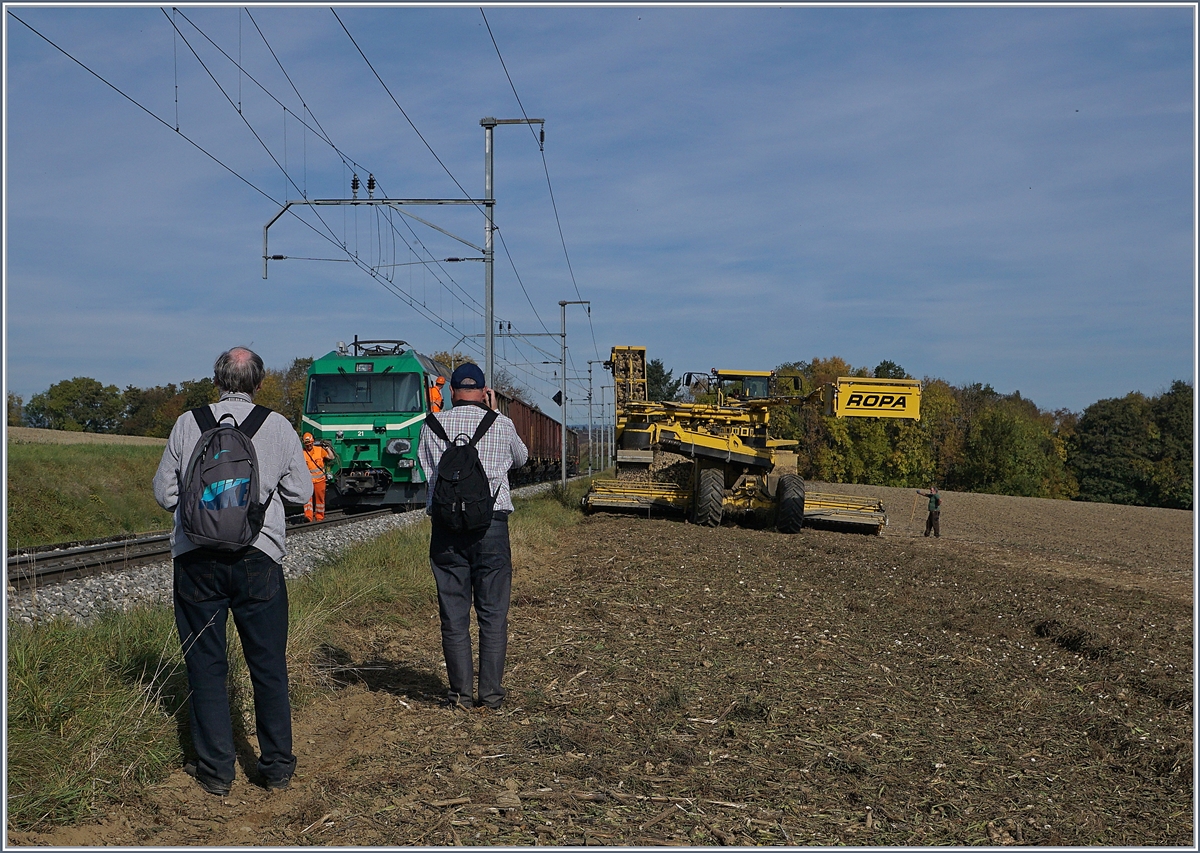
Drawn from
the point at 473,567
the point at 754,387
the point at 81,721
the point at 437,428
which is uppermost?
the point at 754,387

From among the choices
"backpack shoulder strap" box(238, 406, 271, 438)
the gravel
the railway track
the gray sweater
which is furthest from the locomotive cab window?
"backpack shoulder strap" box(238, 406, 271, 438)

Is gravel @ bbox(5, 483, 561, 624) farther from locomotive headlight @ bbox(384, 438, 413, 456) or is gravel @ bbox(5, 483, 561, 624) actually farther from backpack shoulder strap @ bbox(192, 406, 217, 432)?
locomotive headlight @ bbox(384, 438, 413, 456)

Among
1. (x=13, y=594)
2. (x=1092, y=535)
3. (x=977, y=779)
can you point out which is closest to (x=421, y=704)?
(x=977, y=779)

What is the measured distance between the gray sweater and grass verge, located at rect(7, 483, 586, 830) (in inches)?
29.5

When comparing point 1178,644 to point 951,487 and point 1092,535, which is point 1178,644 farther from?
point 951,487

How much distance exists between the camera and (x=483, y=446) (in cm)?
554

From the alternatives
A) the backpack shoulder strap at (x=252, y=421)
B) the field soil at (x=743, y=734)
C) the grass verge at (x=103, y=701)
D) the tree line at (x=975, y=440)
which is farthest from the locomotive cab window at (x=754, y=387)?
the tree line at (x=975, y=440)

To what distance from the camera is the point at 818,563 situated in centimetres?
1329

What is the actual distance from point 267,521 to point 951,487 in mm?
90212

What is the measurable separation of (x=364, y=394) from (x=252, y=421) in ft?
56.3

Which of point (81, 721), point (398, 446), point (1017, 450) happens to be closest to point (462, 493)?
point (81, 721)

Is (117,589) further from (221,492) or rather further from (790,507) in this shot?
(790,507)

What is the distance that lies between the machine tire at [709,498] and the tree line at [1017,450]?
187 feet

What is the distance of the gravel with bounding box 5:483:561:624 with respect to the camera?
22.1ft
